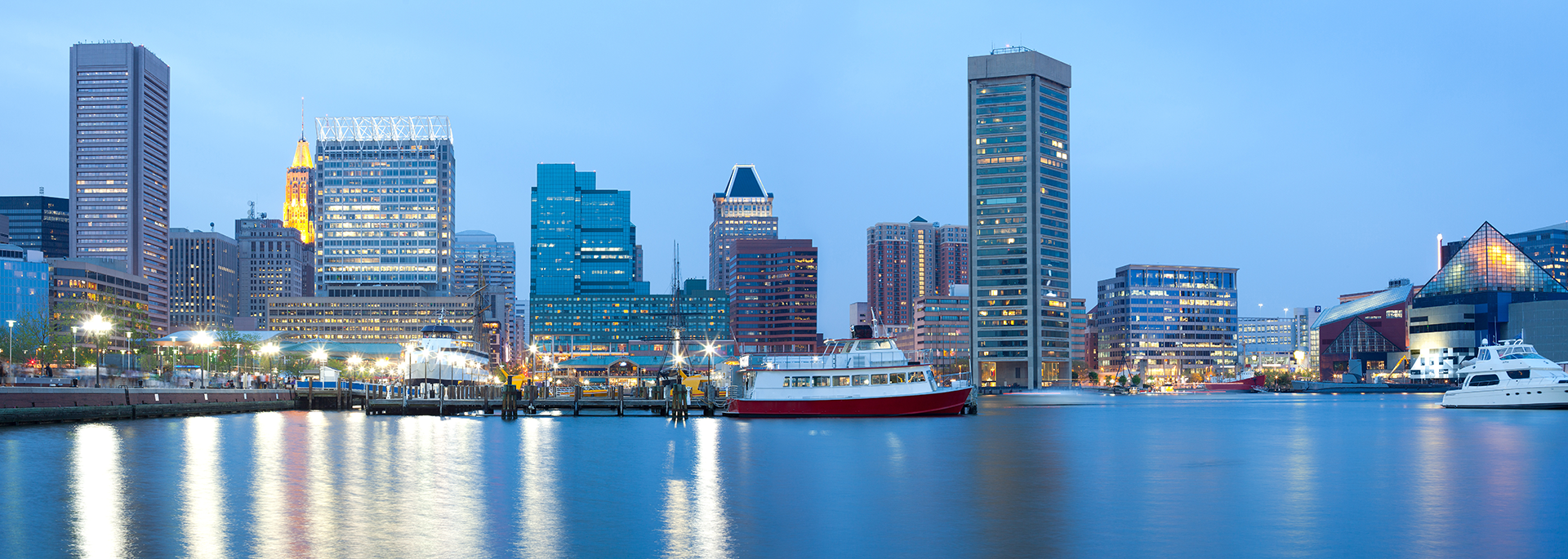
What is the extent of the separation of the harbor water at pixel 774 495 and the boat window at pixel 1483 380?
44.0 metres

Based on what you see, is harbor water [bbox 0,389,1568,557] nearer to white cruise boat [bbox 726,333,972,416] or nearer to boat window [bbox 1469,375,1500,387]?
white cruise boat [bbox 726,333,972,416]

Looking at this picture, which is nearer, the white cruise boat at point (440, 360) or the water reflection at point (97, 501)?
the water reflection at point (97, 501)

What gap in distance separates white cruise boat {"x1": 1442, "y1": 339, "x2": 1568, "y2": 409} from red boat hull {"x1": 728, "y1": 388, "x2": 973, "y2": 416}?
59.8 m

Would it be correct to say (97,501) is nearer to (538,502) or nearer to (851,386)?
(538,502)

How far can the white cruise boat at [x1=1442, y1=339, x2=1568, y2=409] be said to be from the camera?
11238 centimetres

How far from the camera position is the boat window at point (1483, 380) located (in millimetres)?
117938

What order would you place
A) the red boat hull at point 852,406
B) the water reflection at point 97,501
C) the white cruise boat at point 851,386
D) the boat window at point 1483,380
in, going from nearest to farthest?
the water reflection at point 97,501 → the white cruise boat at point 851,386 → the red boat hull at point 852,406 → the boat window at point 1483,380

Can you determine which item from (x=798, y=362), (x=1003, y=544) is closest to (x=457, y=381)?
(x=798, y=362)

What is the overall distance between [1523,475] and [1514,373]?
78696mm

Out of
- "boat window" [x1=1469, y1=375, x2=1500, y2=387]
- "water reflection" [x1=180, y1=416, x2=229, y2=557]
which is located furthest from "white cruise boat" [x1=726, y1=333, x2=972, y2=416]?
"boat window" [x1=1469, y1=375, x2=1500, y2=387]

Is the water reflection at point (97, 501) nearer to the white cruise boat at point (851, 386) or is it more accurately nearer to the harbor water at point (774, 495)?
the harbor water at point (774, 495)

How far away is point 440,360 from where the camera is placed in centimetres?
13238

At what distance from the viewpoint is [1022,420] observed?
109 meters

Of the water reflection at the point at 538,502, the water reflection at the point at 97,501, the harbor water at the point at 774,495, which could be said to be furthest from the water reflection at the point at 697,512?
the water reflection at the point at 97,501
